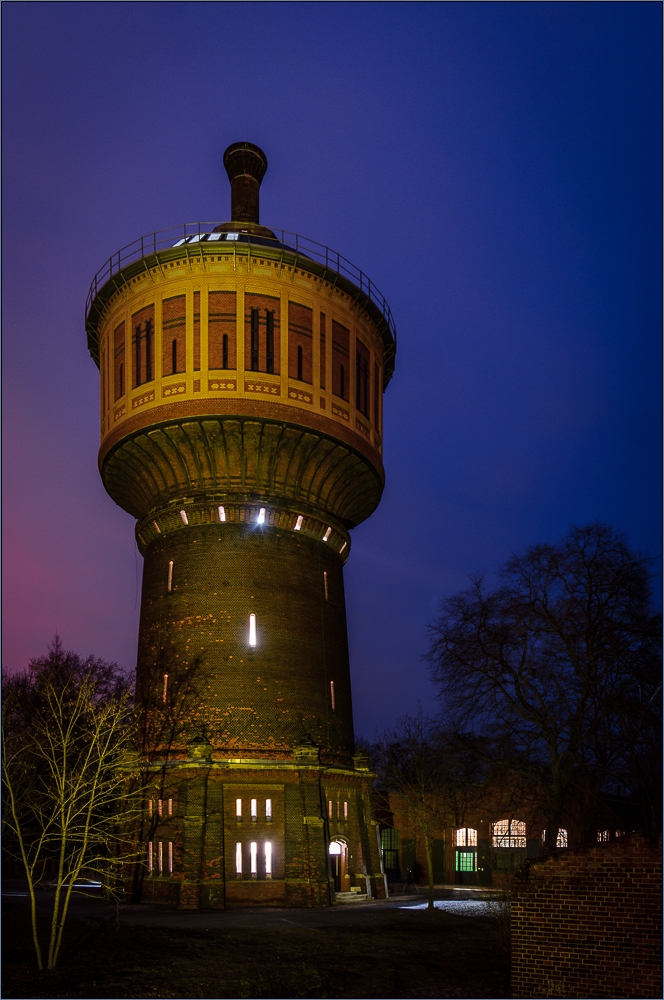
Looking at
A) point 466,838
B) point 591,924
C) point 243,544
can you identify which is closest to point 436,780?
point 466,838

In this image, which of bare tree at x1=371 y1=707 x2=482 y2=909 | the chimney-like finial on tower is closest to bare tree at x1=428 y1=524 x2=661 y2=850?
bare tree at x1=371 y1=707 x2=482 y2=909

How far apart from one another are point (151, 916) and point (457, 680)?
9.85m

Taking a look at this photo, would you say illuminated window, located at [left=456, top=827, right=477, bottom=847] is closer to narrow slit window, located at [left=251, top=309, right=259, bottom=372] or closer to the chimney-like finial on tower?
narrow slit window, located at [left=251, top=309, right=259, bottom=372]

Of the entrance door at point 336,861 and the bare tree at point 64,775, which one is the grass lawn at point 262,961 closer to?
the bare tree at point 64,775

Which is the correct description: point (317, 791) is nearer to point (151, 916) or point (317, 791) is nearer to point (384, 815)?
point (151, 916)

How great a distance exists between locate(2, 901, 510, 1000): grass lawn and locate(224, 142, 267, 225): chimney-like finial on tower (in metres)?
24.4

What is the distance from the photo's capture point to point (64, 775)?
14.3 meters

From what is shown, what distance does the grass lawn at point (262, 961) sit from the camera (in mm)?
Answer: 14125

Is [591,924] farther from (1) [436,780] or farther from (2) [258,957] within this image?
(1) [436,780]

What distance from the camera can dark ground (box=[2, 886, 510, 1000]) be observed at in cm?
1416

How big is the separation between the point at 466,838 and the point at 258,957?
31.7 m

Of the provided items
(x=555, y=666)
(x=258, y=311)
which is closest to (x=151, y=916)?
(x=555, y=666)

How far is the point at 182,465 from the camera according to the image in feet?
95.5

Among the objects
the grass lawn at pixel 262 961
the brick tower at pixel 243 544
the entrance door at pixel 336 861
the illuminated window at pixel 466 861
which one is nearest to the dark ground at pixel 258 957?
the grass lawn at pixel 262 961
